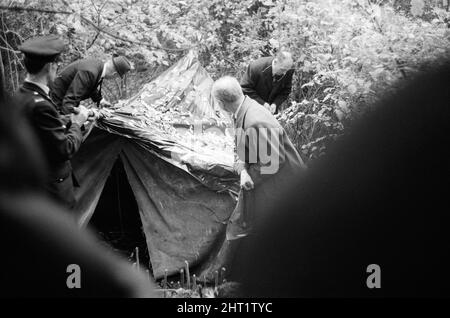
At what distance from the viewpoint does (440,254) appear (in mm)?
612

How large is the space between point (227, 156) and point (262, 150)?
0.96 m

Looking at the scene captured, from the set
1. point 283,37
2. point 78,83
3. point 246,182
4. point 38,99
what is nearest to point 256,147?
point 246,182

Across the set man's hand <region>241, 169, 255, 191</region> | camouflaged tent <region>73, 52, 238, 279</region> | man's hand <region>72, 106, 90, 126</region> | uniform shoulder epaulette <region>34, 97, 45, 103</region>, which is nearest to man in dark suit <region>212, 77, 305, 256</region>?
man's hand <region>241, 169, 255, 191</region>

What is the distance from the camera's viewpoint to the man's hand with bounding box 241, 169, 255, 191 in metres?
3.86

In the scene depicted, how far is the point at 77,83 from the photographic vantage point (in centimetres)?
470

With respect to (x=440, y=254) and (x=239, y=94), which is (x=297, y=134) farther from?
(x=440, y=254)

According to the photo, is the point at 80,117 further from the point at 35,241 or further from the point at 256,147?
the point at 35,241

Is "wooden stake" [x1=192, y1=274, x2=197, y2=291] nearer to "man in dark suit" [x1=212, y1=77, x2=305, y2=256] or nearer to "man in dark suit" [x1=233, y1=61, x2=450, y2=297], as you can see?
"man in dark suit" [x1=212, y1=77, x2=305, y2=256]

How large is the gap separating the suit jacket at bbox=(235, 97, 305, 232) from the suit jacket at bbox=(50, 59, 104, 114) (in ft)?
5.52

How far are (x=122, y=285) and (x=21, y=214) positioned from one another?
0.18 meters

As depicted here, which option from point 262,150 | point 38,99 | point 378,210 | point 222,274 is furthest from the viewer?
point 222,274

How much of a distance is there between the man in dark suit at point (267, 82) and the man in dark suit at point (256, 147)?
1.63 meters

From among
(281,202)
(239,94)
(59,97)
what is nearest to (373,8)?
(239,94)

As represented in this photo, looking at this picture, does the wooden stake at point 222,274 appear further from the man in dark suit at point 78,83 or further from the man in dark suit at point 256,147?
the man in dark suit at point 78,83
